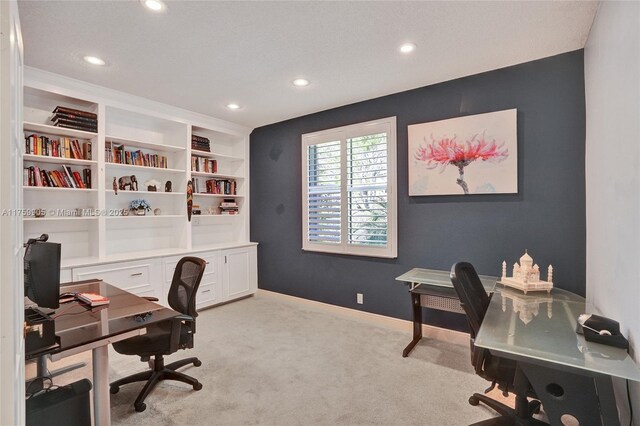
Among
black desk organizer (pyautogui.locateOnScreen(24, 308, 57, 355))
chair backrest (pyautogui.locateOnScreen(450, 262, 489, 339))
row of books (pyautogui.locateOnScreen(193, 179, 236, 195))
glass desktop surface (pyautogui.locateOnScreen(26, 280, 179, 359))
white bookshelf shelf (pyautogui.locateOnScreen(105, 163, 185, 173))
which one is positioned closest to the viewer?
black desk organizer (pyautogui.locateOnScreen(24, 308, 57, 355))

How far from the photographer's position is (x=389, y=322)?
3633 mm

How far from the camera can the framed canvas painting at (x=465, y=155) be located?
2.87 meters

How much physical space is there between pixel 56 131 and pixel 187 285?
7.35 feet

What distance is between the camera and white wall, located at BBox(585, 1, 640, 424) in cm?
136

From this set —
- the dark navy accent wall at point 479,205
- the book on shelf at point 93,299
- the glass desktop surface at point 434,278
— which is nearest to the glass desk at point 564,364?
the glass desktop surface at point 434,278

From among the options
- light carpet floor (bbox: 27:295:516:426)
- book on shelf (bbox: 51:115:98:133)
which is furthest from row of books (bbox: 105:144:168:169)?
light carpet floor (bbox: 27:295:516:426)

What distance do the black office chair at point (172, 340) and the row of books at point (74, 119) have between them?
1980mm

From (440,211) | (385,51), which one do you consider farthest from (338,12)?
(440,211)

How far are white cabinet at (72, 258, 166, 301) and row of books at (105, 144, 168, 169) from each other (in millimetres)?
1185

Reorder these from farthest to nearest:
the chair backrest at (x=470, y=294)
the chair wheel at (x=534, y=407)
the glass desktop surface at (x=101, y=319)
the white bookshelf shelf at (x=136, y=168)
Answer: the white bookshelf shelf at (x=136, y=168) → the chair wheel at (x=534, y=407) → the chair backrest at (x=470, y=294) → the glass desktop surface at (x=101, y=319)

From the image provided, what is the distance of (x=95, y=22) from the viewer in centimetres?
217

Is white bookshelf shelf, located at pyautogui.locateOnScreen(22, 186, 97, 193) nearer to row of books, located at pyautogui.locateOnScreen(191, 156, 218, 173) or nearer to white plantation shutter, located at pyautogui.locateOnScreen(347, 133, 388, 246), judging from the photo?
row of books, located at pyautogui.locateOnScreen(191, 156, 218, 173)

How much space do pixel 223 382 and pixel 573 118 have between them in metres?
3.54

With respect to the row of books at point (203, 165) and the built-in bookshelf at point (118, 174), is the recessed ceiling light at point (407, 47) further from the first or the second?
the row of books at point (203, 165)
